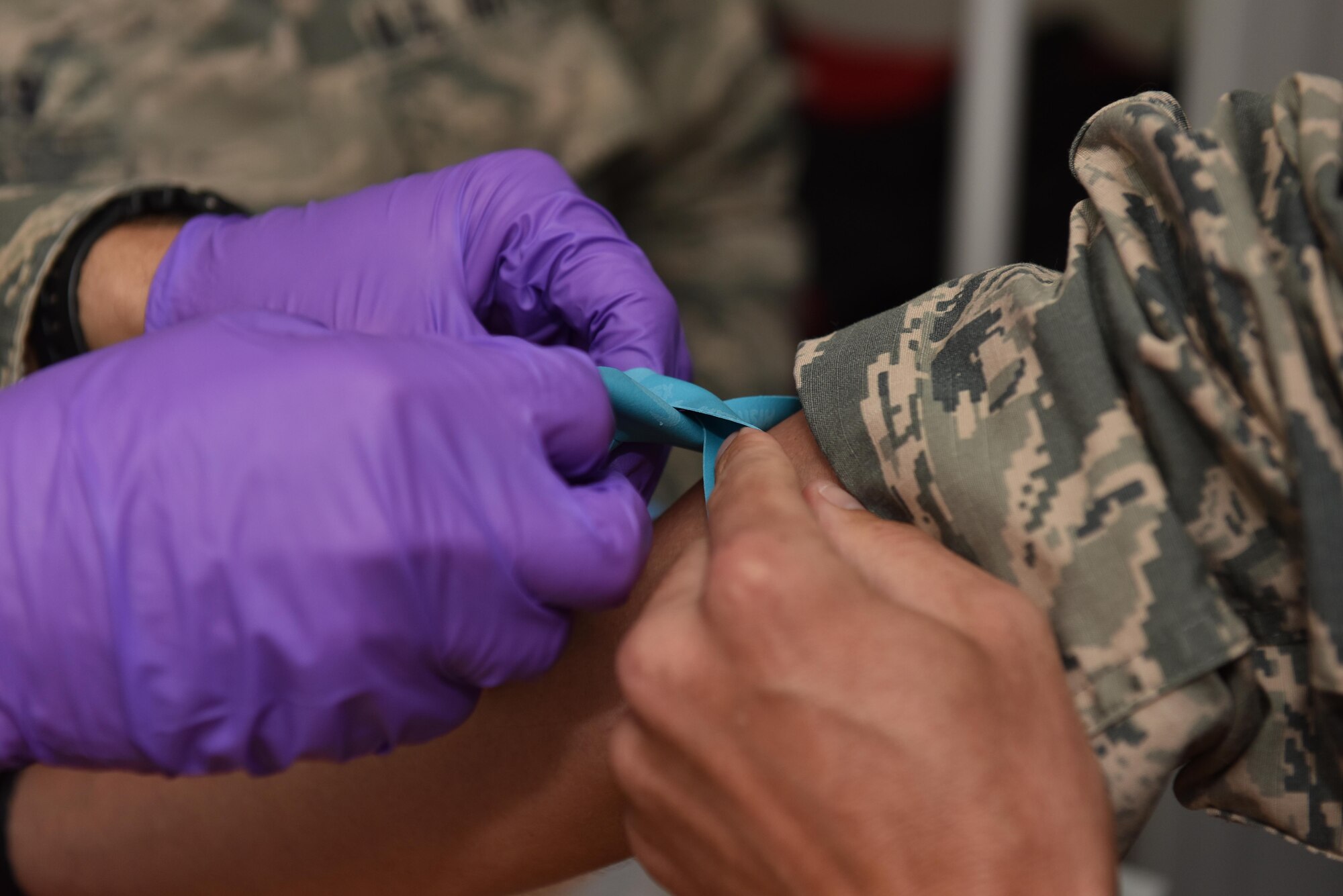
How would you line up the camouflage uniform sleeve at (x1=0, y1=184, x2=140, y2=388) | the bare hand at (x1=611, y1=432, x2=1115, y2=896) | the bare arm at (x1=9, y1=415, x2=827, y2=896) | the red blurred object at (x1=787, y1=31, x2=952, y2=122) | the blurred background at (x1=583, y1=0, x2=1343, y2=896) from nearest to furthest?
the bare hand at (x1=611, y1=432, x2=1115, y2=896), the bare arm at (x1=9, y1=415, x2=827, y2=896), the camouflage uniform sleeve at (x1=0, y1=184, x2=140, y2=388), the blurred background at (x1=583, y1=0, x2=1343, y2=896), the red blurred object at (x1=787, y1=31, x2=952, y2=122)

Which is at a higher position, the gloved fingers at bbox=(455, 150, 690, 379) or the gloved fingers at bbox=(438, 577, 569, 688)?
the gloved fingers at bbox=(455, 150, 690, 379)

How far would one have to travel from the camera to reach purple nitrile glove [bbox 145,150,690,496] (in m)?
0.78

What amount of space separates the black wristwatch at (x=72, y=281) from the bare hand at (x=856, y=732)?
71cm

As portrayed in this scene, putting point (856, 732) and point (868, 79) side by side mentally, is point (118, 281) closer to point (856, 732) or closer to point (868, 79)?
point (856, 732)

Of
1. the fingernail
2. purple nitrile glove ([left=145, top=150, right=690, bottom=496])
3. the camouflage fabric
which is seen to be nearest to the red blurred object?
the camouflage fabric

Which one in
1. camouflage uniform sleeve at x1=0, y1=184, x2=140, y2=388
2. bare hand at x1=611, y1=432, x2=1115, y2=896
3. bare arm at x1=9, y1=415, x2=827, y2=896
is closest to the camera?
bare hand at x1=611, y1=432, x2=1115, y2=896

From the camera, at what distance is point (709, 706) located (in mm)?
523

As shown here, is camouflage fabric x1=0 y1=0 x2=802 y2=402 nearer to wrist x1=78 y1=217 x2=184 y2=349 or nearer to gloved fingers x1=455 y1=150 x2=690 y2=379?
wrist x1=78 y1=217 x2=184 y2=349

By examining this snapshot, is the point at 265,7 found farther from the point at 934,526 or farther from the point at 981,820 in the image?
the point at 981,820

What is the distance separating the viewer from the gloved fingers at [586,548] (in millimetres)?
592

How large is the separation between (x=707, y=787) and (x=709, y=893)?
0.08m

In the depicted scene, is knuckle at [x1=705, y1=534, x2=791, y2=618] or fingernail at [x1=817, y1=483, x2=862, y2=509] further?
fingernail at [x1=817, y1=483, x2=862, y2=509]

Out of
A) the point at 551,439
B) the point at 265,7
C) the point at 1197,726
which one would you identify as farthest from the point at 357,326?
the point at 265,7

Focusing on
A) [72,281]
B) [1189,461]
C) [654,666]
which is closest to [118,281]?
[72,281]
